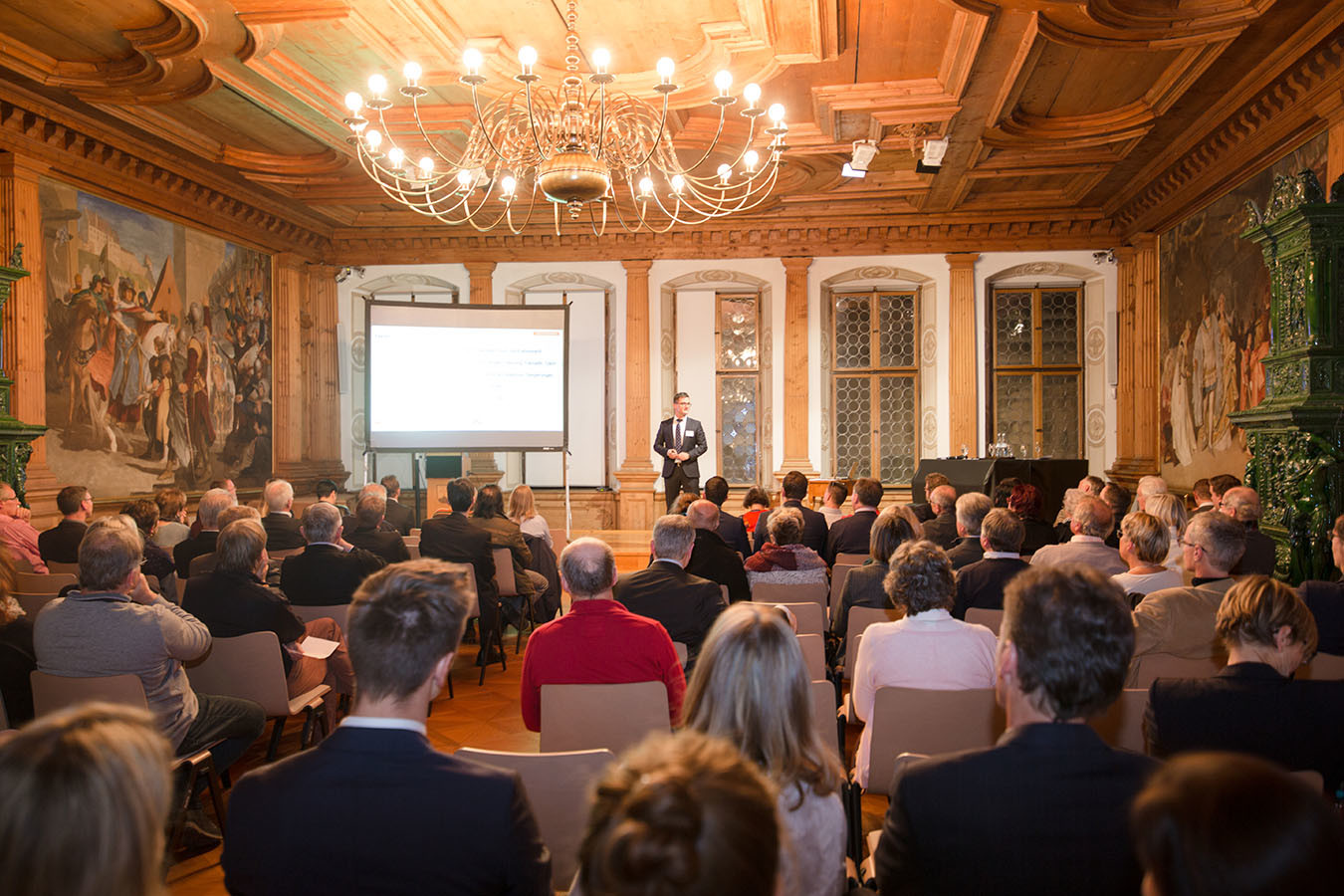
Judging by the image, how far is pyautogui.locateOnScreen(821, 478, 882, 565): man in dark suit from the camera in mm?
6258

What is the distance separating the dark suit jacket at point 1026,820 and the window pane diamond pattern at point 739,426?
1149 cm

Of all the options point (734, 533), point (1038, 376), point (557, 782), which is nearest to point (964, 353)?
point (1038, 376)

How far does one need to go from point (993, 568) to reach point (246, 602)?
323cm

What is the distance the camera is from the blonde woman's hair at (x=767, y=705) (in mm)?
1849

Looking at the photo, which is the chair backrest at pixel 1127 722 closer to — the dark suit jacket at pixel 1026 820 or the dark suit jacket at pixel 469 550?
the dark suit jacket at pixel 1026 820

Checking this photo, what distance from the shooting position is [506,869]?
1.67m

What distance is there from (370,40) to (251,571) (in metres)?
4.72

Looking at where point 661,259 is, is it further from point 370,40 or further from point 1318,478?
point 1318,478

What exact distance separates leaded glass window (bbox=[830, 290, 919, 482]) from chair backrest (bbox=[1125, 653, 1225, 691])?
965cm

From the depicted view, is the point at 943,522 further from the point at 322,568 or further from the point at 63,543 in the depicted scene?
the point at 63,543

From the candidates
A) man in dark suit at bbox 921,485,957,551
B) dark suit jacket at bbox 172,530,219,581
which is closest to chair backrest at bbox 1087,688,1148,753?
man in dark suit at bbox 921,485,957,551

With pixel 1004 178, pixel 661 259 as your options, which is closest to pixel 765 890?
pixel 1004 178

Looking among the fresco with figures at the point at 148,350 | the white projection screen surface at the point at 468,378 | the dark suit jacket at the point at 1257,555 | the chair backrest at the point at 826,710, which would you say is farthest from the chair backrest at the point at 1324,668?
the fresco with figures at the point at 148,350

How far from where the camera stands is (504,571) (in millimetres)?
6375
